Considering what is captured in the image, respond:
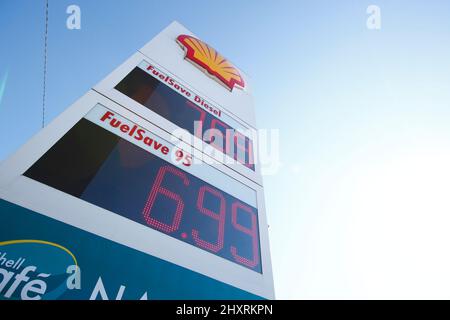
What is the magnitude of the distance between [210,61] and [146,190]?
347 cm

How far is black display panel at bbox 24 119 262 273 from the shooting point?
72.2 inches

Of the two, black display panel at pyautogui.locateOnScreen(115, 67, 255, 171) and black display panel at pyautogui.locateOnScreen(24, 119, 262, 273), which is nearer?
black display panel at pyautogui.locateOnScreen(24, 119, 262, 273)

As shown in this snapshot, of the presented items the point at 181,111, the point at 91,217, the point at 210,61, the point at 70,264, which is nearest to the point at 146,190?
the point at 91,217

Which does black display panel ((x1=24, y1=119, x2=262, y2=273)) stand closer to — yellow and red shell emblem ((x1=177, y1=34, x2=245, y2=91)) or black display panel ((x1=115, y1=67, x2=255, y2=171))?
black display panel ((x1=115, y1=67, x2=255, y2=171))

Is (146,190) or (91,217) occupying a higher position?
(146,190)

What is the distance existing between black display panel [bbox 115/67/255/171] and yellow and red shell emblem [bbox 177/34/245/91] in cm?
130

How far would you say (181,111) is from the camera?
3.29 m

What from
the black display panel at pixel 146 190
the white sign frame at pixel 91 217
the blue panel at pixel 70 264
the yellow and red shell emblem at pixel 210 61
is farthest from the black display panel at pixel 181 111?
the blue panel at pixel 70 264

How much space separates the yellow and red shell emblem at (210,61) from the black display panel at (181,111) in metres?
1.30

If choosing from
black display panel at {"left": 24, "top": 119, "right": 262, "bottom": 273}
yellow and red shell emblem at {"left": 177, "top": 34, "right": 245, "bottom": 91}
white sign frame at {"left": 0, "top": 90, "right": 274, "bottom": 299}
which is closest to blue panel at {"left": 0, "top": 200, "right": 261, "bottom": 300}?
white sign frame at {"left": 0, "top": 90, "right": 274, "bottom": 299}

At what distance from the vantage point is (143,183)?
6.98ft

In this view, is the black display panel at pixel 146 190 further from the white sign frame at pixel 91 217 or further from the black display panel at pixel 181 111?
the black display panel at pixel 181 111

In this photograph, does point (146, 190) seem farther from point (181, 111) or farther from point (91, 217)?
point (181, 111)
